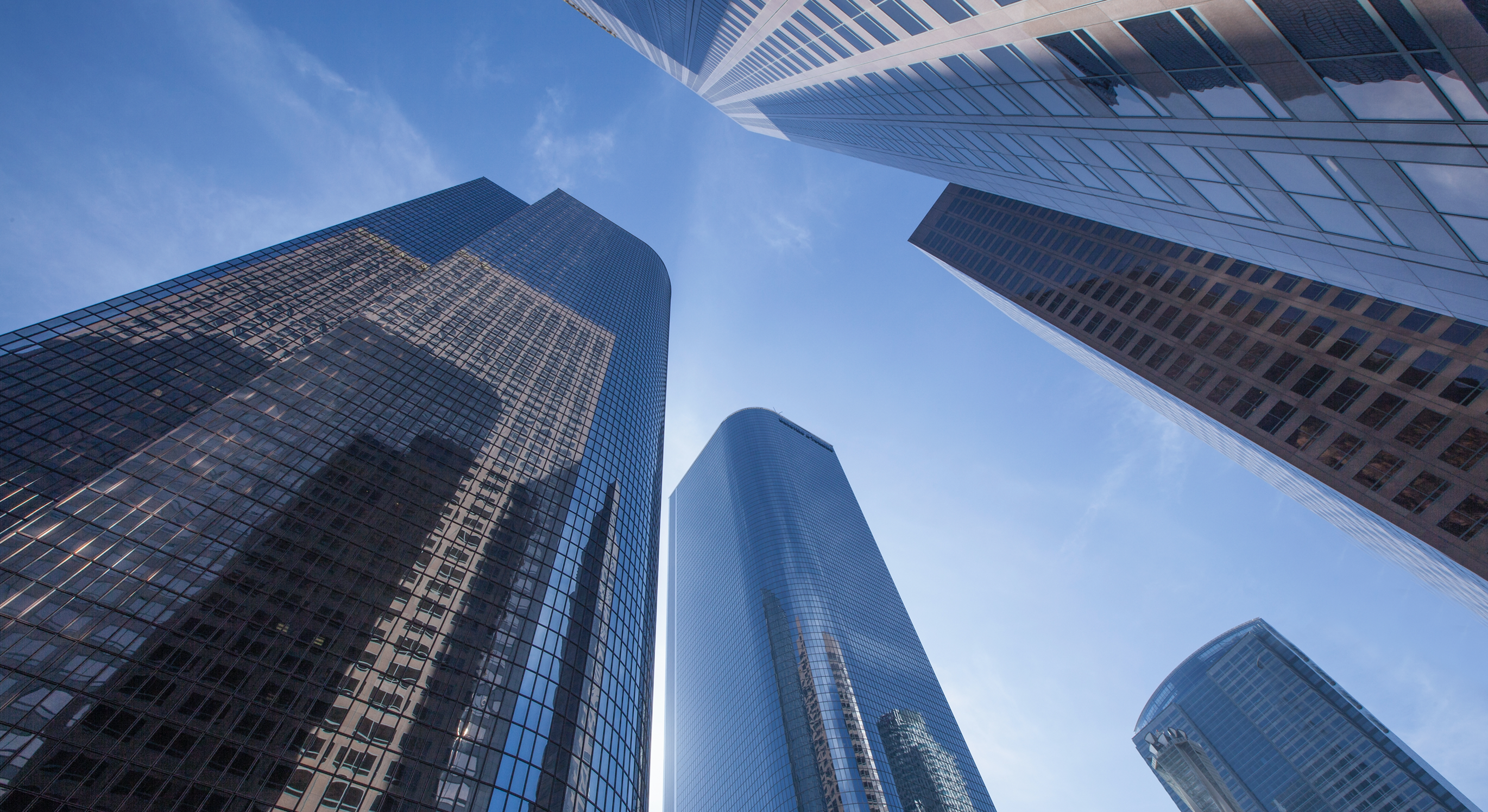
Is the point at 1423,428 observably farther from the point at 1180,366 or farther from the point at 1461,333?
the point at 1180,366

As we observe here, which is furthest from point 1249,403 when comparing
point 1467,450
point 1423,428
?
point 1467,450

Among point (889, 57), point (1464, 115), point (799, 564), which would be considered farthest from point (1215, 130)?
point (799, 564)

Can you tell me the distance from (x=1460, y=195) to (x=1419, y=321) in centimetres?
6552

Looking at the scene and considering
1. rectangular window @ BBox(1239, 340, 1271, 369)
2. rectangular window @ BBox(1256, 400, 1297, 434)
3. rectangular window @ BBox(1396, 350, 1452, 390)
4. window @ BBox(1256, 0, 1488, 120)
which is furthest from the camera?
rectangular window @ BBox(1239, 340, 1271, 369)

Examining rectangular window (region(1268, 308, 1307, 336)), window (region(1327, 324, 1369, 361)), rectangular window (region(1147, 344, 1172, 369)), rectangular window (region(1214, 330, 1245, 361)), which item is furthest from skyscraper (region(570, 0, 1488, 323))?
rectangular window (region(1147, 344, 1172, 369))

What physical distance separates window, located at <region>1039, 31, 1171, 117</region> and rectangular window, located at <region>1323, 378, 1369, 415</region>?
6064 cm

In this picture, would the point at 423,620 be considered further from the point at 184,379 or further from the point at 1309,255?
the point at 1309,255

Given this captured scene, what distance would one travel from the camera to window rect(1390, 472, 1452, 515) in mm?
48688

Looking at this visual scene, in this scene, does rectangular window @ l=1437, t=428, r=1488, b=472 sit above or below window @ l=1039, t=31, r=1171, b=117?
above

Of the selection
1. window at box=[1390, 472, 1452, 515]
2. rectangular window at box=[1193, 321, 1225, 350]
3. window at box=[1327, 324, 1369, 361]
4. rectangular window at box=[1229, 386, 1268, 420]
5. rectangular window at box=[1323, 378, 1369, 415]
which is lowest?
window at box=[1390, 472, 1452, 515]

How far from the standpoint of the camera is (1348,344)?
58.6 meters

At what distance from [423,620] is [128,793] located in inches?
684

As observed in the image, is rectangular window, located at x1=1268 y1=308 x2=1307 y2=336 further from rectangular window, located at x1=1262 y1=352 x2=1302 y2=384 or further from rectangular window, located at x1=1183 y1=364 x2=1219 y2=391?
rectangular window, located at x1=1183 y1=364 x2=1219 y2=391

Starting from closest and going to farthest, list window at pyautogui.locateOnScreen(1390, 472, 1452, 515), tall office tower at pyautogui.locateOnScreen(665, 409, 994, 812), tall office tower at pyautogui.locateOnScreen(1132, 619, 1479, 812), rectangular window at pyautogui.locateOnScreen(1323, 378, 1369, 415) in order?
window at pyautogui.locateOnScreen(1390, 472, 1452, 515) < rectangular window at pyautogui.locateOnScreen(1323, 378, 1369, 415) < tall office tower at pyautogui.locateOnScreen(665, 409, 994, 812) < tall office tower at pyautogui.locateOnScreen(1132, 619, 1479, 812)
